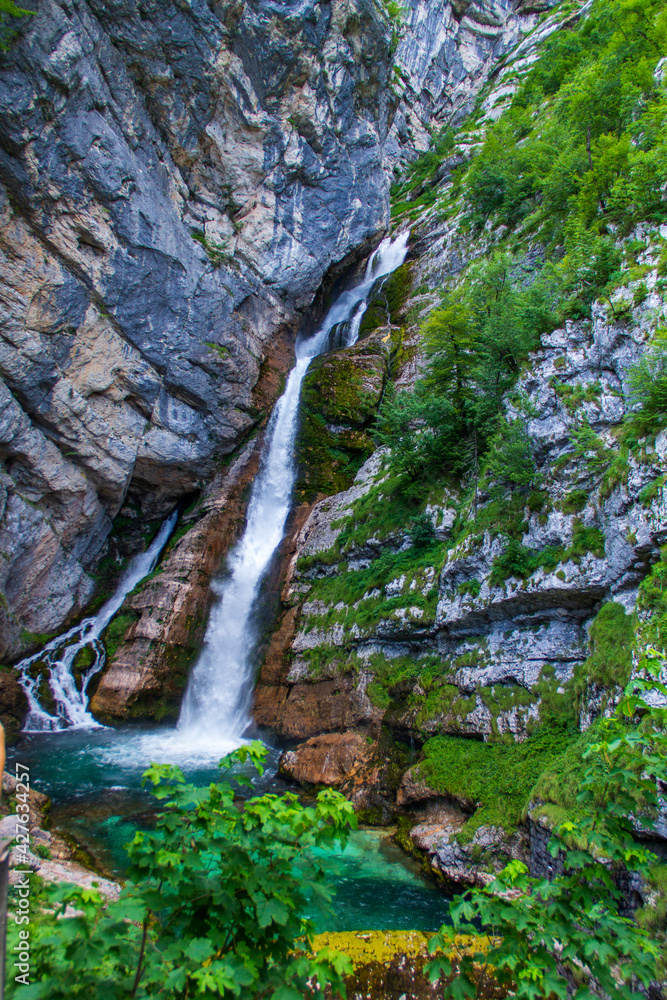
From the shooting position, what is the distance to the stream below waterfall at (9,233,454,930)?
7.61 metres

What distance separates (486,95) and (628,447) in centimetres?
4229

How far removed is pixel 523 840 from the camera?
23.9 feet

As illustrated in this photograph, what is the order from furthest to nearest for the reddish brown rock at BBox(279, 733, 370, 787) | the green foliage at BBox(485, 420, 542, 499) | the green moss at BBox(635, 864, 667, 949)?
the reddish brown rock at BBox(279, 733, 370, 787) < the green foliage at BBox(485, 420, 542, 499) < the green moss at BBox(635, 864, 667, 949)

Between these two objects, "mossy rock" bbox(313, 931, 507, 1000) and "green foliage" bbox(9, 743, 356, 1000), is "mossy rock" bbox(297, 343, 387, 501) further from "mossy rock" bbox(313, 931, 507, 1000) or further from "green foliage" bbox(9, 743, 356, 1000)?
"green foliage" bbox(9, 743, 356, 1000)

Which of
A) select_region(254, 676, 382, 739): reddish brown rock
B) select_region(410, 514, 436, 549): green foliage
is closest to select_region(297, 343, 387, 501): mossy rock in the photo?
select_region(410, 514, 436, 549): green foliage

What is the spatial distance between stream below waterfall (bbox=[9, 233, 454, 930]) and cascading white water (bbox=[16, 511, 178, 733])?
0.03 meters

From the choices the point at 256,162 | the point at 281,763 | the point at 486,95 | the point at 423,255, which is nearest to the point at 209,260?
the point at 256,162

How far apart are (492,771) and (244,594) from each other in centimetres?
1074

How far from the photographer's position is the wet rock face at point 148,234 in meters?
15.1

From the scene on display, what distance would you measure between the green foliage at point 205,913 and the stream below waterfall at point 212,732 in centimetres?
28

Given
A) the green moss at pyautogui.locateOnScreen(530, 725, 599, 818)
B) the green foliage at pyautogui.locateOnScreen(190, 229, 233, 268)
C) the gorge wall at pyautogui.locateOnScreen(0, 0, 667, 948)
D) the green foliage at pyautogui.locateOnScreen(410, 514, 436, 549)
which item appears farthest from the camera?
the green foliage at pyautogui.locateOnScreen(190, 229, 233, 268)

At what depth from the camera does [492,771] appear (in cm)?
861

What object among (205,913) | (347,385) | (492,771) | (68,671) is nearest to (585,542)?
(492,771)

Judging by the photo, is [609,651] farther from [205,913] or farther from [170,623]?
[170,623]
